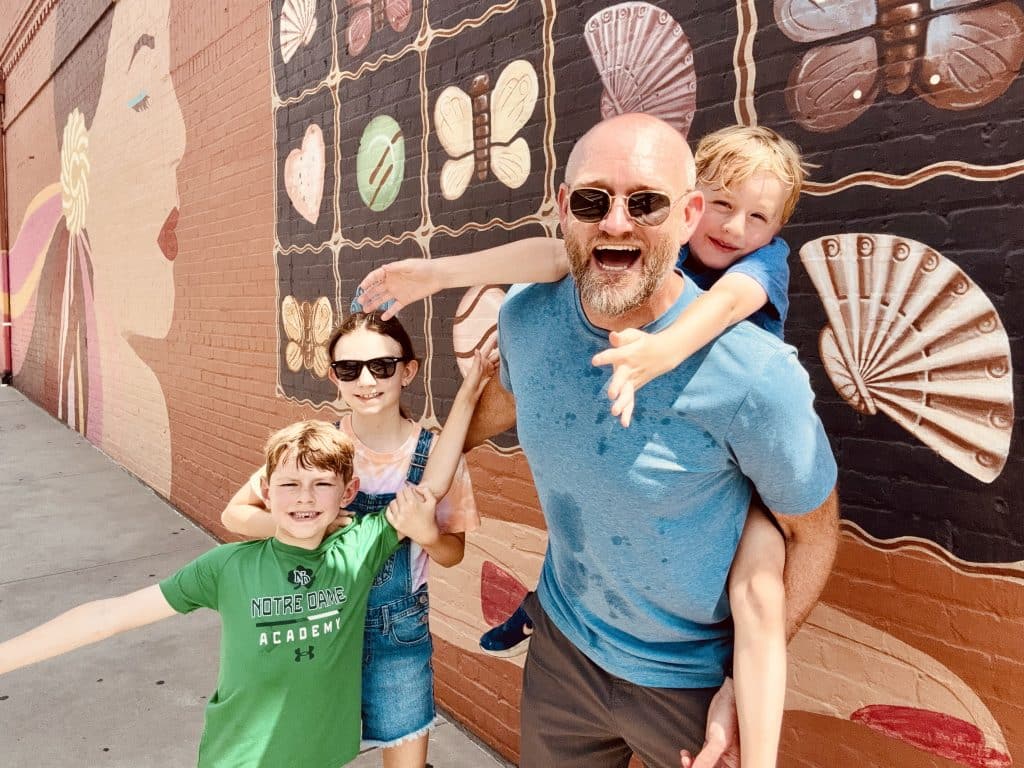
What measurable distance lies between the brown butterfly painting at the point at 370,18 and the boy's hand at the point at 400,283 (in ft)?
7.69

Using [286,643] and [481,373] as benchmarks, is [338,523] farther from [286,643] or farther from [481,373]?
[481,373]

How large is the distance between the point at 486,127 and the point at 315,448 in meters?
1.76

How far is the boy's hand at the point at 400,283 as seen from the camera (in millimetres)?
1628

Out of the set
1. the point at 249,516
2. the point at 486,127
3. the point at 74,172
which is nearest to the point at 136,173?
the point at 74,172

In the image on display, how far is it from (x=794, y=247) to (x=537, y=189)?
112cm

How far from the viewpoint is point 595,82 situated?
2.65 m

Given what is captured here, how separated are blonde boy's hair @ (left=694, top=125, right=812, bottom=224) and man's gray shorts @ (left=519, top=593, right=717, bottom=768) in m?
1.05

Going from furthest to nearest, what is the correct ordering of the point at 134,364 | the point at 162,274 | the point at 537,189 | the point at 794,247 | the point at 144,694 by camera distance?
the point at 134,364 → the point at 162,274 → the point at 144,694 → the point at 537,189 → the point at 794,247

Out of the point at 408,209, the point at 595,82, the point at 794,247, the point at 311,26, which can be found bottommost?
the point at 794,247

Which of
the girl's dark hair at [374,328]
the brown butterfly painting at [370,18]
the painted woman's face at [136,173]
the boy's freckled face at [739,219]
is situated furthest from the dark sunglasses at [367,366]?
the painted woman's face at [136,173]

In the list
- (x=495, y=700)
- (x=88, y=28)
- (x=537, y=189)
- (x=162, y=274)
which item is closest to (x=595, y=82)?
(x=537, y=189)

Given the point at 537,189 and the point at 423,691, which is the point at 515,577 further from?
the point at 537,189

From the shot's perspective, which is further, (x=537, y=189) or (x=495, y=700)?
(x=495, y=700)

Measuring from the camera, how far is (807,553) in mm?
1412
